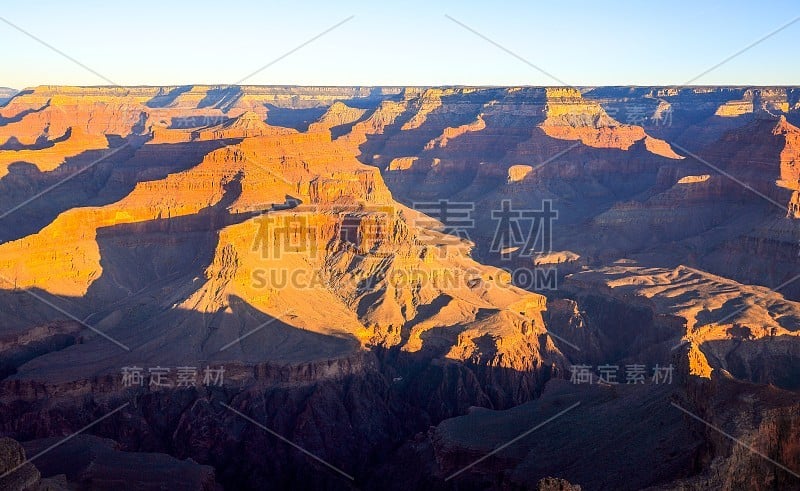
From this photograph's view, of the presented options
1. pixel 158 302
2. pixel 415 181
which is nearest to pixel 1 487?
pixel 158 302

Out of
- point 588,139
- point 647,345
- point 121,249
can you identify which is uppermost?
point 588,139

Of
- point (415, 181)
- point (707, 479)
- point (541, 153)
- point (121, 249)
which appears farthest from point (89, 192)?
point (707, 479)

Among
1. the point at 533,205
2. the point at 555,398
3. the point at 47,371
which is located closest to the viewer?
the point at 555,398

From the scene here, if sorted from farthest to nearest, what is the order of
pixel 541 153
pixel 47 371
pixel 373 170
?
pixel 541 153
pixel 373 170
pixel 47 371

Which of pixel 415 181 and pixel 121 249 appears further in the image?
pixel 415 181

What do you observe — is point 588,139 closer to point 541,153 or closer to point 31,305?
point 541,153

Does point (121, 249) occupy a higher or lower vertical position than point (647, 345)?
higher
